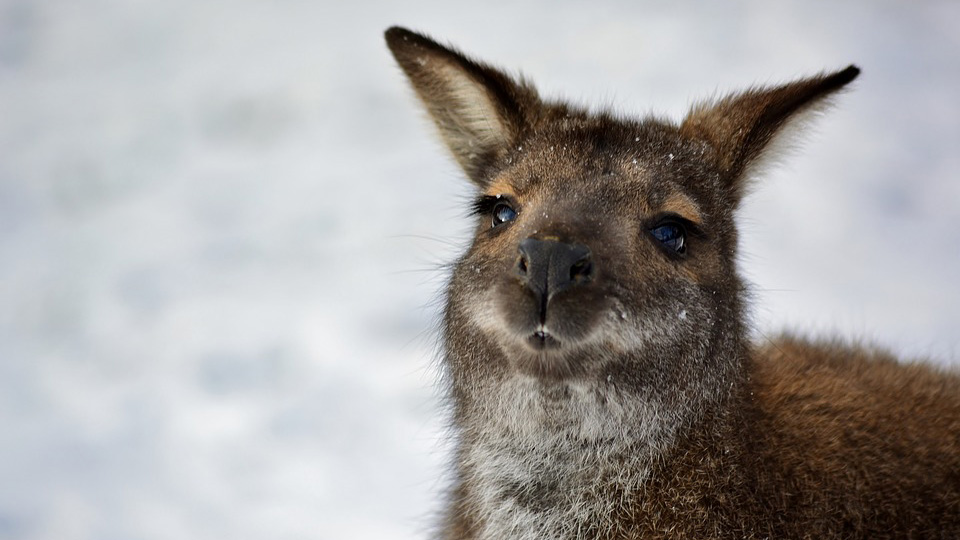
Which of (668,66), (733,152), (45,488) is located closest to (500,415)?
Result: (733,152)

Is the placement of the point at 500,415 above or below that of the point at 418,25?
below

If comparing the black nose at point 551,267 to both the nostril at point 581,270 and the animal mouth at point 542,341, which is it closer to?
the nostril at point 581,270

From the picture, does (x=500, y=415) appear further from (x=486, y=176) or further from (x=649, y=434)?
(x=486, y=176)

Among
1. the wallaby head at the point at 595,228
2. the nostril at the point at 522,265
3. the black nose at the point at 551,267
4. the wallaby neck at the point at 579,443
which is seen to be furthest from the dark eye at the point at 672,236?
the nostril at the point at 522,265

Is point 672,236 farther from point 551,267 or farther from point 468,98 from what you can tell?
point 468,98

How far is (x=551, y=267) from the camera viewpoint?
4270 millimetres

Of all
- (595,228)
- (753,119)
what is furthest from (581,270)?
(753,119)

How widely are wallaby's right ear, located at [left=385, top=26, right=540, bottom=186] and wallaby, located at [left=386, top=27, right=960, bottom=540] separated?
18cm

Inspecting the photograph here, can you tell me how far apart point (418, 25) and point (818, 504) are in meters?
8.64

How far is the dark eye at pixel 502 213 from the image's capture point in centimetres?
521

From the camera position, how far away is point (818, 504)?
184 inches

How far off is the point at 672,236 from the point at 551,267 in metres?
0.96

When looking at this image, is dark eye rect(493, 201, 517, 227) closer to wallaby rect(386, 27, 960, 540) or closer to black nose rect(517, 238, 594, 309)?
wallaby rect(386, 27, 960, 540)

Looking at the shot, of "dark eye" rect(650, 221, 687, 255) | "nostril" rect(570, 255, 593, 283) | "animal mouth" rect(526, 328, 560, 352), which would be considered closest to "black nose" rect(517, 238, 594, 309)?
"nostril" rect(570, 255, 593, 283)
